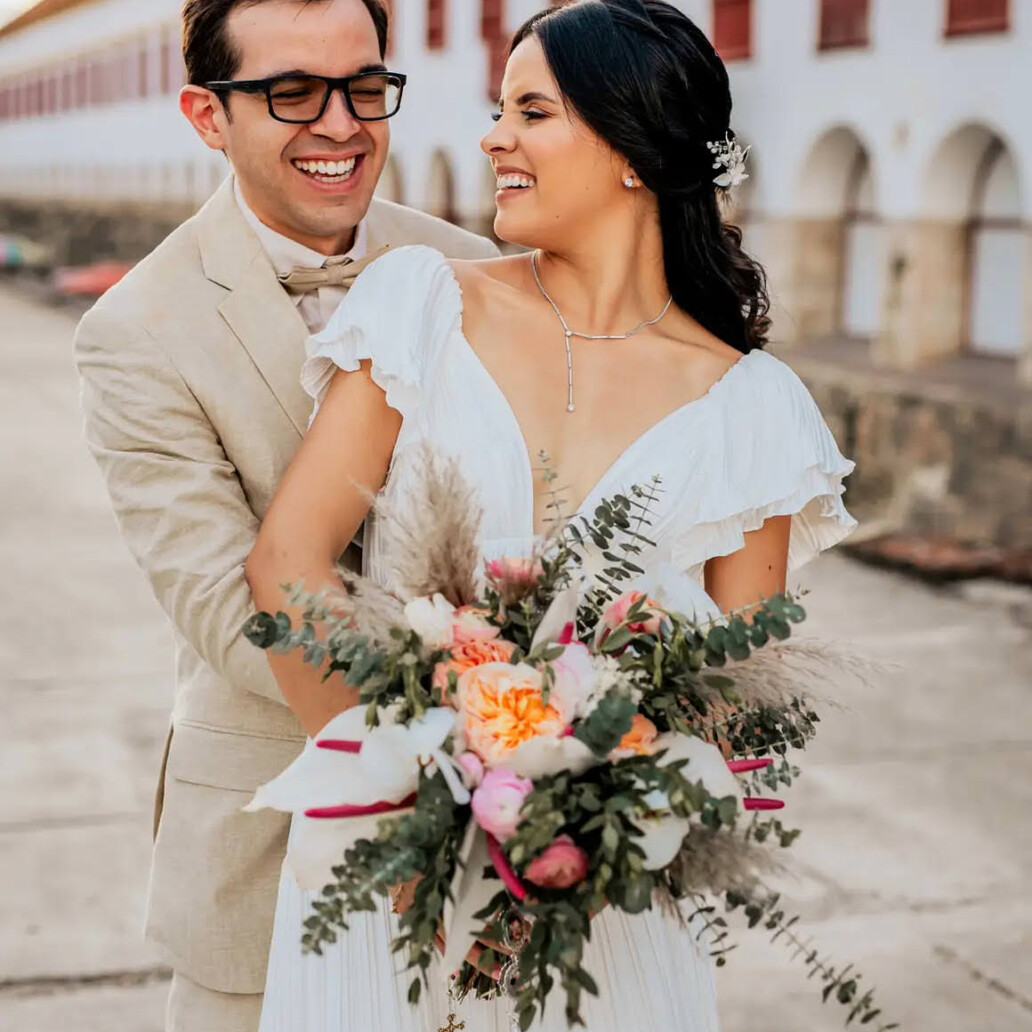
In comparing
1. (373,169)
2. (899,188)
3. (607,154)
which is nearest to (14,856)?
(373,169)

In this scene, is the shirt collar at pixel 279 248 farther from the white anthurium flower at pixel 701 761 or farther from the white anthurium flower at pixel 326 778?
the white anthurium flower at pixel 701 761

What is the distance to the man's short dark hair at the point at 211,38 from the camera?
2.62m

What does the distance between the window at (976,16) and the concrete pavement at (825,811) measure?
3400mm

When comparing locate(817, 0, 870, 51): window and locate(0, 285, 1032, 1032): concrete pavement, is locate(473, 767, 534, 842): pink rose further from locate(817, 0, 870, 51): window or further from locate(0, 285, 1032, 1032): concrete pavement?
locate(817, 0, 870, 51): window

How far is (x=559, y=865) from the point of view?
1.78 m

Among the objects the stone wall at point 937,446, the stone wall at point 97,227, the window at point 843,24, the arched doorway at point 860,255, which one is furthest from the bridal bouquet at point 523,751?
the stone wall at point 97,227

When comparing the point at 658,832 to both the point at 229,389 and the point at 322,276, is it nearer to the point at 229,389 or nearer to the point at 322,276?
the point at 229,389

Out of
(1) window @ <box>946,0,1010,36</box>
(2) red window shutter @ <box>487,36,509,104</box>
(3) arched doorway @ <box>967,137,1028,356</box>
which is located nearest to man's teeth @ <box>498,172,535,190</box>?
(1) window @ <box>946,0,1010,36</box>

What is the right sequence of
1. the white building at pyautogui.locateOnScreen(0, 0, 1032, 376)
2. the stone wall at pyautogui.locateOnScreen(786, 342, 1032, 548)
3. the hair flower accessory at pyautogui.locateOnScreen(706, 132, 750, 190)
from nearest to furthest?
the hair flower accessory at pyautogui.locateOnScreen(706, 132, 750, 190), the stone wall at pyautogui.locateOnScreen(786, 342, 1032, 548), the white building at pyautogui.locateOnScreen(0, 0, 1032, 376)

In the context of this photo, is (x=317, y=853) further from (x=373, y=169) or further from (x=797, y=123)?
(x=797, y=123)

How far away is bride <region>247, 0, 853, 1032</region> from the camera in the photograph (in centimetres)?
Answer: 228

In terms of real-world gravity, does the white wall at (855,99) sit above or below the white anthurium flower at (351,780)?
above

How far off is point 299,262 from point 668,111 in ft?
2.08

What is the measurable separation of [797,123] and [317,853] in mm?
11721
